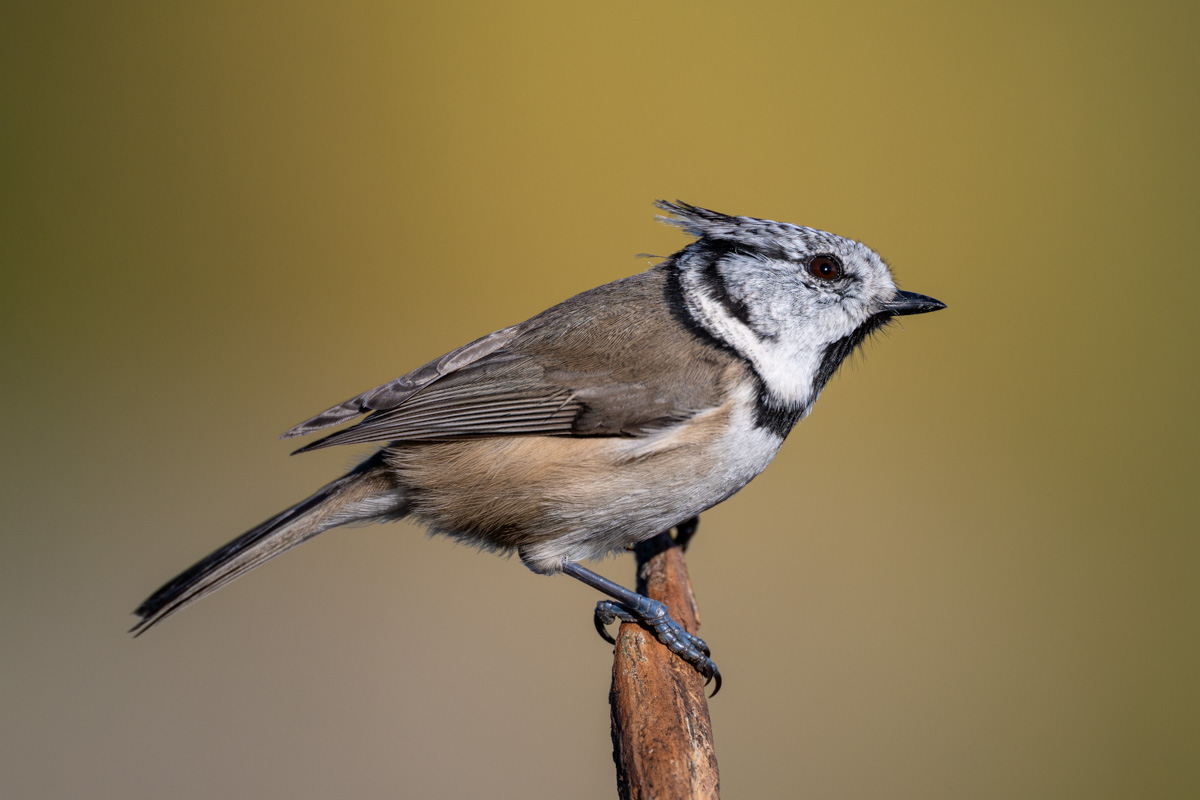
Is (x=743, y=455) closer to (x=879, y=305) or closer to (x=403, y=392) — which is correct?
(x=879, y=305)

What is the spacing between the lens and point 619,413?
174cm

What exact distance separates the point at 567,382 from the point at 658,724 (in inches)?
29.4

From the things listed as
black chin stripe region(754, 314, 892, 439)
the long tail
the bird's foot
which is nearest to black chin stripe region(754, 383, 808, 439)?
black chin stripe region(754, 314, 892, 439)

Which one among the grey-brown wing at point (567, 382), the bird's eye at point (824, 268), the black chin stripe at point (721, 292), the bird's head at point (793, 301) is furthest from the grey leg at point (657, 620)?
the bird's eye at point (824, 268)

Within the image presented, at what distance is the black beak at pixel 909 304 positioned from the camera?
1.85 metres

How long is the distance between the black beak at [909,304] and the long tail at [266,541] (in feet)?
3.91

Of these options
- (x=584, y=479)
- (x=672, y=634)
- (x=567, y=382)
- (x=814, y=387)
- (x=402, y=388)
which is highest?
(x=402, y=388)

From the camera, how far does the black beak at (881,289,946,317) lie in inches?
72.7

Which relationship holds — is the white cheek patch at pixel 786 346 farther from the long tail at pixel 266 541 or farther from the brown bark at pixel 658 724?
the long tail at pixel 266 541

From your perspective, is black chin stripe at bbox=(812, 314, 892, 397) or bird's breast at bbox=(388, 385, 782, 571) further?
black chin stripe at bbox=(812, 314, 892, 397)

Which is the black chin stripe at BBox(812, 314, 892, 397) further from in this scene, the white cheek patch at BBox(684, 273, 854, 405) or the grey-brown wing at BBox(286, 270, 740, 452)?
the grey-brown wing at BBox(286, 270, 740, 452)

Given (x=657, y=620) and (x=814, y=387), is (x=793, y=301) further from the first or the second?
(x=657, y=620)

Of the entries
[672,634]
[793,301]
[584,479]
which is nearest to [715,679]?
[672,634]

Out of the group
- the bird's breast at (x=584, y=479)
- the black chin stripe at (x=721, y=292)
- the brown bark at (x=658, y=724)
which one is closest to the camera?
the brown bark at (x=658, y=724)
